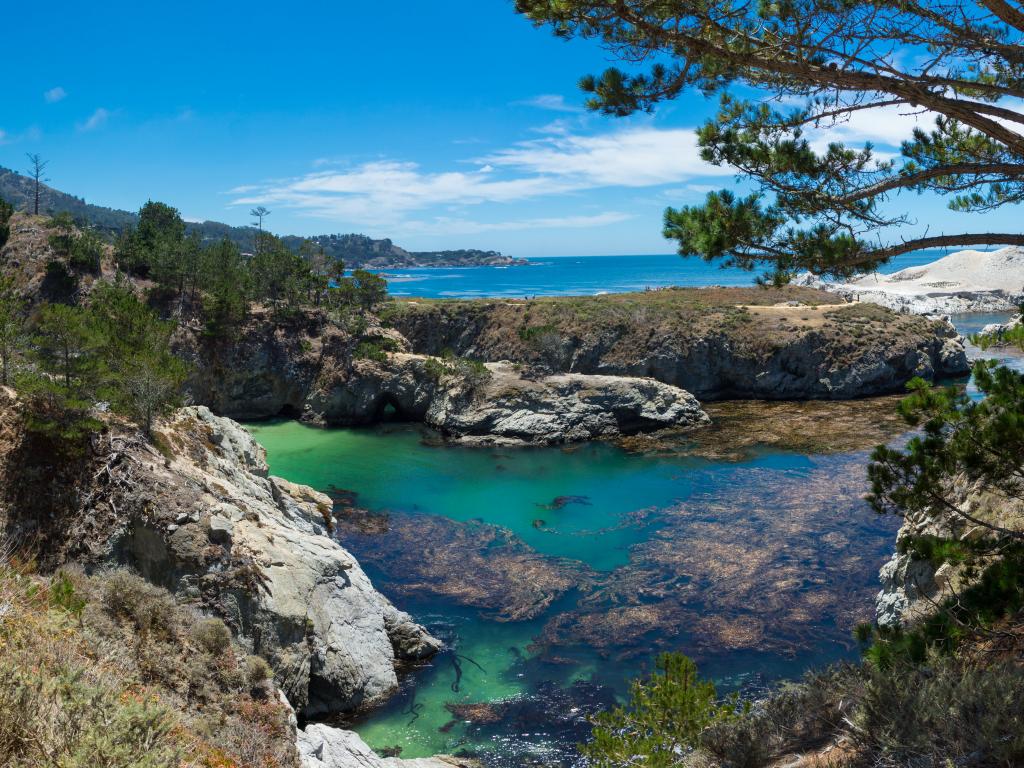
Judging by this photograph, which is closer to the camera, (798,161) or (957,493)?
(798,161)

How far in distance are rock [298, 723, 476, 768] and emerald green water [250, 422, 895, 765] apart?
1.53 m

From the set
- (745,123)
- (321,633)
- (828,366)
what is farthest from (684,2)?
(828,366)

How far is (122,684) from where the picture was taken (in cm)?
731

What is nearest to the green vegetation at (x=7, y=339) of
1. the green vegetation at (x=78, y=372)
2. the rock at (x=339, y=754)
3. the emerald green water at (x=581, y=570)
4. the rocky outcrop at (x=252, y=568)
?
the green vegetation at (x=78, y=372)

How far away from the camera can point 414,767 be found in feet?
36.9

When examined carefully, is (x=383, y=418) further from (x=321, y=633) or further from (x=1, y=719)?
(x=1, y=719)

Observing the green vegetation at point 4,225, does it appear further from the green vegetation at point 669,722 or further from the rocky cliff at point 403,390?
the green vegetation at point 669,722

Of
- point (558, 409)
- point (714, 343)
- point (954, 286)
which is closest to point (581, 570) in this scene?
point (558, 409)

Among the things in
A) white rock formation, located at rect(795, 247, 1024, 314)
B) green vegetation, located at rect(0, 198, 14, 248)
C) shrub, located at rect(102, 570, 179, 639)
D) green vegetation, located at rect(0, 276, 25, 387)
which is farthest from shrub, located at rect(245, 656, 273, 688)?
white rock formation, located at rect(795, 247, 1024, 314)

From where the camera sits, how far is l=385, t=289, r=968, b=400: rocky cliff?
4831 cm

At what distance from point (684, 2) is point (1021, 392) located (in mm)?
6416

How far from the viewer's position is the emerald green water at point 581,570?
14.9 meters

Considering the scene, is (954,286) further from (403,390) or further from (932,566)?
(932,566)

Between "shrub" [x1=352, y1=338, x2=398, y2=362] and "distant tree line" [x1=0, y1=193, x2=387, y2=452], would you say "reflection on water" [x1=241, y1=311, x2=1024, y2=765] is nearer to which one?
"shrub" [x1=352, y1=338, x2=398, y2=362]
